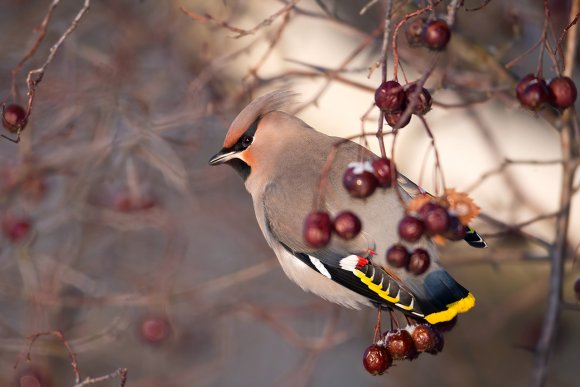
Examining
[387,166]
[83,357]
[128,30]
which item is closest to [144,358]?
[83,357]

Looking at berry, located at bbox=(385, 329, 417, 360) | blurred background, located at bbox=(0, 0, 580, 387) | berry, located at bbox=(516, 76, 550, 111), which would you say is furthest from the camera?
blurred background, located at bbox=(0, 0, 580, 387)

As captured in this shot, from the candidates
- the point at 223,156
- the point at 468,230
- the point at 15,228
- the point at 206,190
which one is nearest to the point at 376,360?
the point at 468,230

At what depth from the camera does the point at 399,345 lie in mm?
2172

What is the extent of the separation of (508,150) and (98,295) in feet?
10.2

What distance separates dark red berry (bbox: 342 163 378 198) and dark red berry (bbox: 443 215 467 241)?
0.18 m

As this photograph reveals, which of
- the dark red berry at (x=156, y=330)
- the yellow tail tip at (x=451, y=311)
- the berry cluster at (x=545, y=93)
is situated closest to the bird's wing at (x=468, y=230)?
the yellow tail tip at (x=451, y=311)

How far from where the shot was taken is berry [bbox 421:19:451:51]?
1.86 m

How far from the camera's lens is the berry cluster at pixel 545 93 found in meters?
1.93

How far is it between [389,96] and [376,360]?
661 millimetres

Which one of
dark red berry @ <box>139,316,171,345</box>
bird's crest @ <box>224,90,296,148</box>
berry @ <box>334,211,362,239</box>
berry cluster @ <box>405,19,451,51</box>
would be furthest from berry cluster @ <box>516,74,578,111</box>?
dark red berry @ <box>139,316,171,345</box>

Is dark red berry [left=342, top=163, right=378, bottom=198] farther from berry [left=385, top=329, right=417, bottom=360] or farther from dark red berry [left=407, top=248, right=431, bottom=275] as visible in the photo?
berry [left=385, top=329, right=417, bottom=360]

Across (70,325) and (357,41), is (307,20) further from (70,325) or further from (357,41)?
(70,325)

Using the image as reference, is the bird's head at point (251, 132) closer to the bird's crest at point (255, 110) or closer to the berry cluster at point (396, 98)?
the bird's crest at point (255, 110)

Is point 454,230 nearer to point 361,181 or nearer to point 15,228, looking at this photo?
point 361,181
